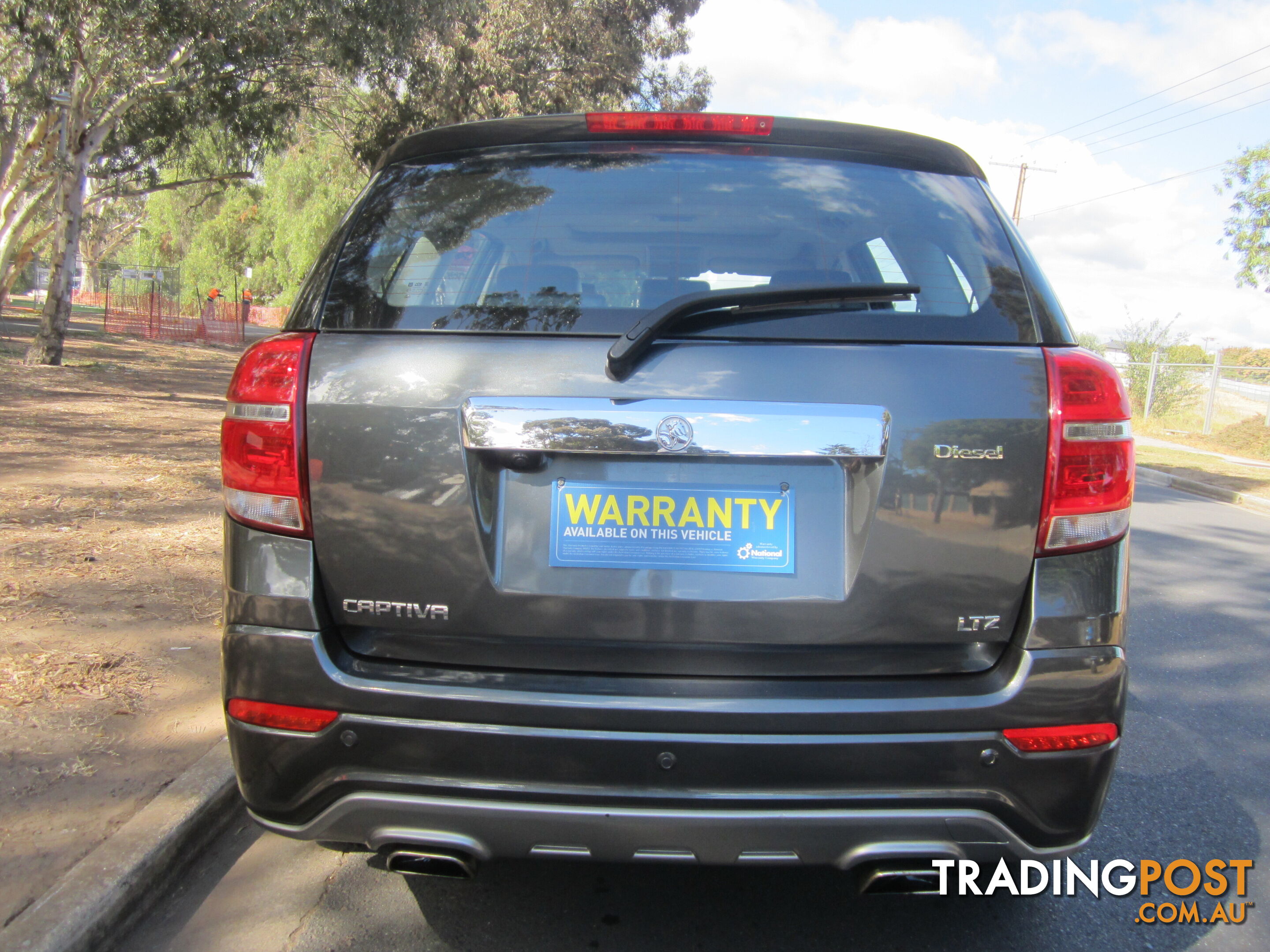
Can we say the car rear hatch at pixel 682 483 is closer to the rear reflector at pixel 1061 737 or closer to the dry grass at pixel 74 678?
the rear reflector at pixel 1061 737

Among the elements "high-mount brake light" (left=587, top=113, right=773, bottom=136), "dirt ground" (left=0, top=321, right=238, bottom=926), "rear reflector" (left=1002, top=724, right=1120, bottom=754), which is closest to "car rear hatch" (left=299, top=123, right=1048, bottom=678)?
"rear reflector" (left=1002, top=724, right=1120, bottom=754)

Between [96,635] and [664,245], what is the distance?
10.5 ft

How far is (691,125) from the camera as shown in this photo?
236 centimetres

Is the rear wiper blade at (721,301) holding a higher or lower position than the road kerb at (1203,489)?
higher

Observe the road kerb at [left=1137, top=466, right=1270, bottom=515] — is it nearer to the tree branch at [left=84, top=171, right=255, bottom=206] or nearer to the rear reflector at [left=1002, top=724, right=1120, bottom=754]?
the rear reflector at [left=1002, top=724, right=1120, bottom=754]

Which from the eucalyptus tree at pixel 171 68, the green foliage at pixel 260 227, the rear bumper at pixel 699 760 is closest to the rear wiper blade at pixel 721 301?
the rear bumper at pixel 699 760

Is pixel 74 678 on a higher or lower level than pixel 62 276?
lower

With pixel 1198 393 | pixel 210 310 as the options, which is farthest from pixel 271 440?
pixel 210 310

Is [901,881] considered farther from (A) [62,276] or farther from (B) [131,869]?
(A) [62,276]

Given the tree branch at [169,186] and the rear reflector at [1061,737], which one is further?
the tree branch at [169,186]

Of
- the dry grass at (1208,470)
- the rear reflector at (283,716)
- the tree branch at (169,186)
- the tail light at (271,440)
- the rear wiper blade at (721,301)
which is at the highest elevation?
the tree branch at (169,186)

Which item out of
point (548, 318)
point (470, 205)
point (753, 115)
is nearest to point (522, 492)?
point (548, 318)

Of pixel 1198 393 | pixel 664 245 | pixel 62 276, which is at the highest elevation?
pixel 664 245

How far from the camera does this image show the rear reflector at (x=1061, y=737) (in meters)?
1.93
